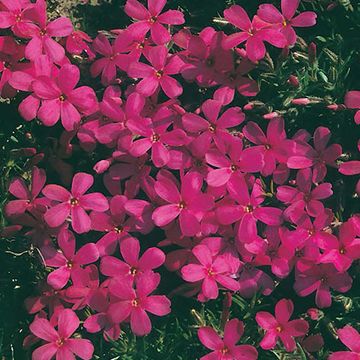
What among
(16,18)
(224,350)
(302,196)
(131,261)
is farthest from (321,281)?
(16,18)

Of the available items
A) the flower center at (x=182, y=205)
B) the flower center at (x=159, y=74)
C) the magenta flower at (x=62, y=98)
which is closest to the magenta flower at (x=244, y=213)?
the flower center at (x=182, y=205)

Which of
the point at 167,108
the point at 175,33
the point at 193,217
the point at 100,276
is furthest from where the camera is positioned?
the point at 175,33

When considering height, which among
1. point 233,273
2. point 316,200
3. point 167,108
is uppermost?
point 167,108

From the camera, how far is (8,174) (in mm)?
2656

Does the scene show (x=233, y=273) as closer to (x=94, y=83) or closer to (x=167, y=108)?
(x=167, y=108)

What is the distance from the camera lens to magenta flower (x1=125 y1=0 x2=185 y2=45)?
254 cm

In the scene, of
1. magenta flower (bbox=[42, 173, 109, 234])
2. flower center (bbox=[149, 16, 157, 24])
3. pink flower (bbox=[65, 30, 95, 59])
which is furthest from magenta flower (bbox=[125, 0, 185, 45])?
magenta flower (bbox=[42, 173, 109, 234])

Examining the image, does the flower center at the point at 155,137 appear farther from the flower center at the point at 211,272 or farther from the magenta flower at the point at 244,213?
the flower center at the point at 211,272

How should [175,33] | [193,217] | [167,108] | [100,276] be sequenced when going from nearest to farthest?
[193,217] → [167,108] → [100,276] → [175,33]

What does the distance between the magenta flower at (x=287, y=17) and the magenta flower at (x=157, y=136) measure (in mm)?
471

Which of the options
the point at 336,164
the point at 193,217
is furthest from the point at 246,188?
the point at 336,164

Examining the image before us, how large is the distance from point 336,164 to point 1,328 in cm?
129

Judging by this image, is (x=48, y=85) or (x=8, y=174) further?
(x=8, y=174)

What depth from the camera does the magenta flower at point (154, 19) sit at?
2.54 meters
